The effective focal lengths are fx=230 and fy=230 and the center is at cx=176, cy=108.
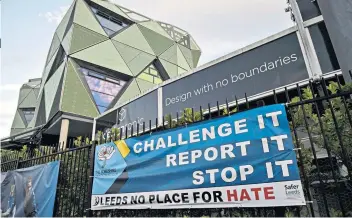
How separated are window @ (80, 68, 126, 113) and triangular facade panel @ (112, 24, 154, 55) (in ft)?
12.8

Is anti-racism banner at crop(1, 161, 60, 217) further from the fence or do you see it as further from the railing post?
the railing post

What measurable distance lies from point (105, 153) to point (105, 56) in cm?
1571

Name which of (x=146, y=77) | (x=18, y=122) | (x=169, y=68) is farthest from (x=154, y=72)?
(x=18, y=122)

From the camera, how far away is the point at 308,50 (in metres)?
5.72

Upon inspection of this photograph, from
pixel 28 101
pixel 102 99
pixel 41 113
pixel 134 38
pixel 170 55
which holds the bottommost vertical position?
pixel 41 113

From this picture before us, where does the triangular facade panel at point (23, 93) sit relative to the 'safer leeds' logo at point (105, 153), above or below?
above

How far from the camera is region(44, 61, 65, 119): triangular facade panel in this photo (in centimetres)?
1733

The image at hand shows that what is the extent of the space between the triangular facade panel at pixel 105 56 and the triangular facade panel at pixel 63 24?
336 centimetres

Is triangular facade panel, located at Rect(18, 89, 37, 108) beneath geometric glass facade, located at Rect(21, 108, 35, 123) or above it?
above

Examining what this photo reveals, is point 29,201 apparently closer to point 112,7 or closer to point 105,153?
point 105,153

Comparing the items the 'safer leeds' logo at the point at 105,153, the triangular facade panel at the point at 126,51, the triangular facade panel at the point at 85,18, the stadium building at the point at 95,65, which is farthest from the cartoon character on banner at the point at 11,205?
the triangular facade panel at the point at 85,18

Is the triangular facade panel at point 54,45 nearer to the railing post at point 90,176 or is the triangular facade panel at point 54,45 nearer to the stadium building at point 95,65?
the stadium building at point 95,65

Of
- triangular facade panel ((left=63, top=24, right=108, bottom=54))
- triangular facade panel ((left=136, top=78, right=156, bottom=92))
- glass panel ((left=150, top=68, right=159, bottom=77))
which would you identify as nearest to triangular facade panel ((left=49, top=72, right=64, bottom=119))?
triangular facade panel ((left=63, top=24, right=108, bottom=54))

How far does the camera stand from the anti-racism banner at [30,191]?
482 cm
